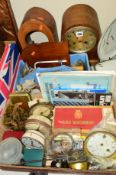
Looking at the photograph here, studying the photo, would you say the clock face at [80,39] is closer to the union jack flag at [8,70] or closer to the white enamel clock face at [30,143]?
the union jack flag at [8,70]

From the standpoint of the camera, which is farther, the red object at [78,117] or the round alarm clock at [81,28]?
the round alarm clock at [81,28]

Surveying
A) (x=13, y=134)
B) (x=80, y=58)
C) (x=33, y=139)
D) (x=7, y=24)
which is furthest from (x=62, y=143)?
(x=7, y=24)

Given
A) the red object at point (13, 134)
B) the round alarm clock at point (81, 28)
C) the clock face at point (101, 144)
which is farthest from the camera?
the round alarm clock at point (81, 28)

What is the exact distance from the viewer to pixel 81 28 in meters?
1.36

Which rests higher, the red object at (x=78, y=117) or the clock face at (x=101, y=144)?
the red object at (x=78, y=117)

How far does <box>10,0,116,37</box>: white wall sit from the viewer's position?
1440 mm

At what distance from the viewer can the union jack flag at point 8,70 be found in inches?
53.5

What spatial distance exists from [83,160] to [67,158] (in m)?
0.07

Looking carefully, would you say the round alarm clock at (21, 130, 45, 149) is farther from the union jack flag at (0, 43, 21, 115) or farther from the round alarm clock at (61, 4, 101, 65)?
the round alarm clock at (61, 4, 101, 65)

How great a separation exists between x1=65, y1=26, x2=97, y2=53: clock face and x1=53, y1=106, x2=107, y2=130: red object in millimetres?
382

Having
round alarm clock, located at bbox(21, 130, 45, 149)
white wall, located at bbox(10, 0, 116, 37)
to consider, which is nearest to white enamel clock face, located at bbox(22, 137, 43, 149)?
round alarm clock, located at bbox(21, 130, 45, 149)

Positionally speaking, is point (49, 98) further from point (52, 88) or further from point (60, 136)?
point (60, 136)

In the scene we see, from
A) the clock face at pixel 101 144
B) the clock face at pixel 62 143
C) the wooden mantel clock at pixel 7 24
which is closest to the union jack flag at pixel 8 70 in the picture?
the wooden mantel clock at pixel 7 24

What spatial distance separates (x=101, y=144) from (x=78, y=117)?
6.1 inches
